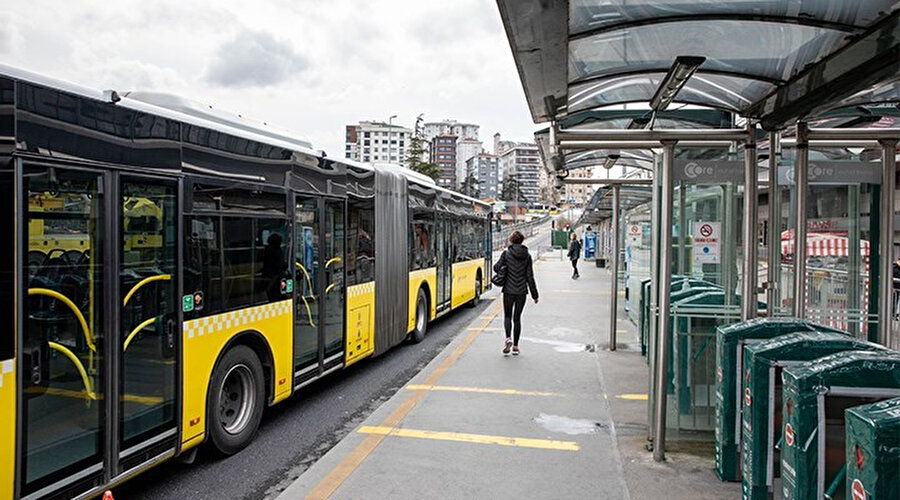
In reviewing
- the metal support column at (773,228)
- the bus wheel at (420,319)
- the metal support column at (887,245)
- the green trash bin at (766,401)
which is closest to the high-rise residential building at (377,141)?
the bus wheel at (420,319)

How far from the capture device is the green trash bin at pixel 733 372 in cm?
437

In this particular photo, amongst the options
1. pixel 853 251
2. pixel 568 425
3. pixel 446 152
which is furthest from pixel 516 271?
pixel 446 152

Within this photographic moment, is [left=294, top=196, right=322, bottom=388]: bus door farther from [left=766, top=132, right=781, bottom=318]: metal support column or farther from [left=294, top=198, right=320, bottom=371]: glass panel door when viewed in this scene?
[left=766, top=132, right=781, bottom=318]: metal support column

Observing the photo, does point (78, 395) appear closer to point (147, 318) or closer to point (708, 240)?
point (147, 318)

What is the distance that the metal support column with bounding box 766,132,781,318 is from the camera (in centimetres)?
546

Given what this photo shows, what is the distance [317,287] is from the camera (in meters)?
7.12

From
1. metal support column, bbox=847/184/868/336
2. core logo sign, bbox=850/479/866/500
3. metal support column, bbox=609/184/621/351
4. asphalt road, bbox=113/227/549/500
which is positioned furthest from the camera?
metal support column, bbox=609/184/621/351

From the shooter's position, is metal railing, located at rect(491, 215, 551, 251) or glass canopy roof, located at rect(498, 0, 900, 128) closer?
glass canopy roof, located at rect(498, 0, 900, 128)

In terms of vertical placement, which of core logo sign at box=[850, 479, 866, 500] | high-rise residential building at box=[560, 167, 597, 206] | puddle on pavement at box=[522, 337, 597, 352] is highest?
high-rise residential building at box=[560, 167, 597, 206]

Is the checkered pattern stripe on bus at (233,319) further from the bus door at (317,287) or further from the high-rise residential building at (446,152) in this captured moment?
the high-rise residential building at (446,152)

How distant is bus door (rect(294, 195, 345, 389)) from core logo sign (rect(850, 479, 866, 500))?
16.4 ft

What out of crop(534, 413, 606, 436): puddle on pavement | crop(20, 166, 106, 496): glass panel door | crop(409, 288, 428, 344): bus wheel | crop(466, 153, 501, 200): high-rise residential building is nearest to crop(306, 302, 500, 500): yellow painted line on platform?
crop(409, 288, 428, 344): bus wheel

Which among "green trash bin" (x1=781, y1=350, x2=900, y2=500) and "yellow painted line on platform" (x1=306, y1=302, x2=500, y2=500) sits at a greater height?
"green trash bin" (x1=781, y1=350, x2=900, y2=500)

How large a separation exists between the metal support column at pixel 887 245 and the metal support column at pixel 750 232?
1.25 metres
